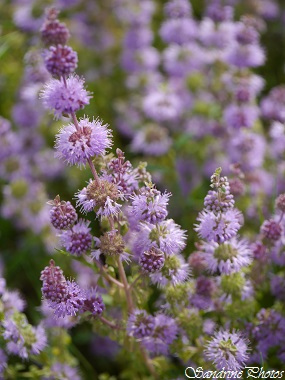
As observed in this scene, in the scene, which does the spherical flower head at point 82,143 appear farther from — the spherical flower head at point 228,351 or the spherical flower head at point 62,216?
the spherical flower head at point 228,351

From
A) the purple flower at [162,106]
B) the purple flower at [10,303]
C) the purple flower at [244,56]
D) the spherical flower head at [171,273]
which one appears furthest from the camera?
the purple flower at [162,106]

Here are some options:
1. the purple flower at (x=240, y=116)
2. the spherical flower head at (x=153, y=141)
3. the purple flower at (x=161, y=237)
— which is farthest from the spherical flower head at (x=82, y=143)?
the spherical flower head at (x=153, y=141)

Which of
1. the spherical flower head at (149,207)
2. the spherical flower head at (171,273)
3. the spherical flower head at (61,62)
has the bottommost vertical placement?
the spherical flower head at (171,273)

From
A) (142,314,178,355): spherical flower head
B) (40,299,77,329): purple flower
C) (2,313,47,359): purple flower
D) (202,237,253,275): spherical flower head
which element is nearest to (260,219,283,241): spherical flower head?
(202,237,253,275): spherical flower head

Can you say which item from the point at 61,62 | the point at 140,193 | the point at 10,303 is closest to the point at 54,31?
the point at 61,62

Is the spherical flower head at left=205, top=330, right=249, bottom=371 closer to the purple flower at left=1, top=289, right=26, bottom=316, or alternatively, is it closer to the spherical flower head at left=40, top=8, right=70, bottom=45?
the purple flower at left=1, top=289, right=26, bottom=316

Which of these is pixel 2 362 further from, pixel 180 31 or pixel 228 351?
pixel 180 31

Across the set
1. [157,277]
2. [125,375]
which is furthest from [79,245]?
[125,375]
